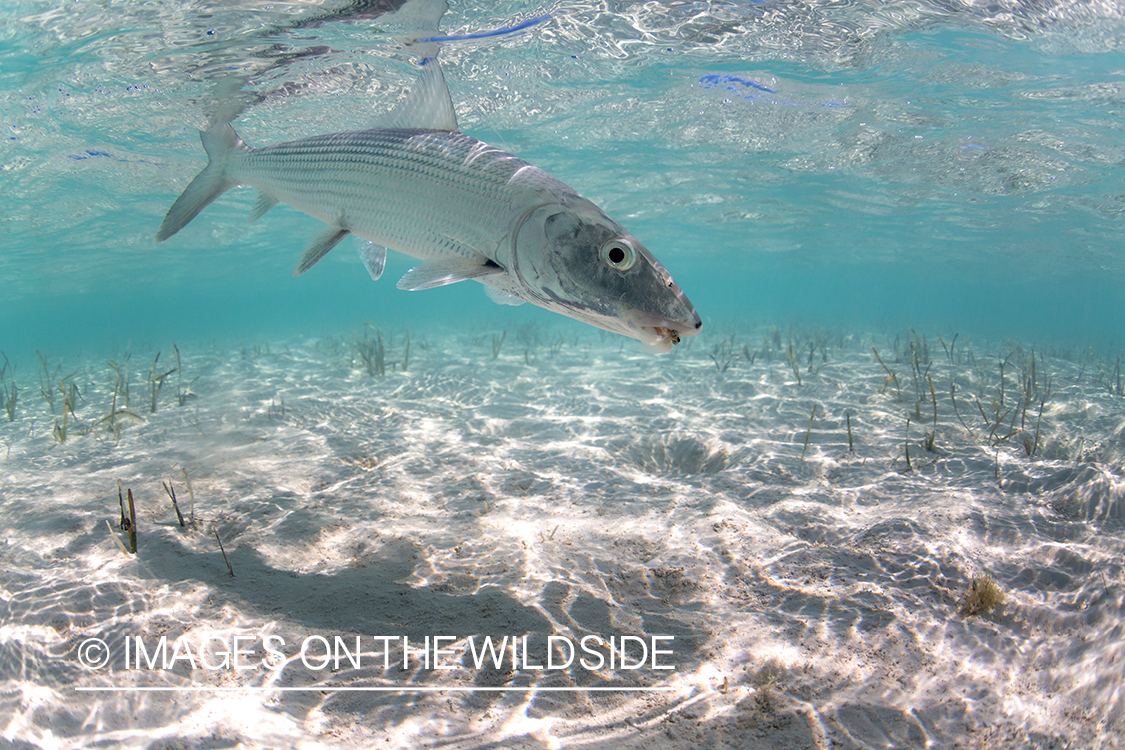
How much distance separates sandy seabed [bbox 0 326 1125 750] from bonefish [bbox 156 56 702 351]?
1.94 m

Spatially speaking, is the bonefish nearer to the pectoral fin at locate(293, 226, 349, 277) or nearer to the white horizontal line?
the pectoral fin at locate(293, 226, 349, 277)

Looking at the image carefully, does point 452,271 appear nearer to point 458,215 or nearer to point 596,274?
point 458,215

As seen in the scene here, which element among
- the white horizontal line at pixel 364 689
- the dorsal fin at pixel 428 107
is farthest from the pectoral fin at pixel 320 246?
the white horizontal line at pixel 364 689

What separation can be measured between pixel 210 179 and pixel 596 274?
3330mm

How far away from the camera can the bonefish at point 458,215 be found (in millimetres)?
2027

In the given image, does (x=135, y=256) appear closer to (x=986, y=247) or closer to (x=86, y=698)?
(x=86, y=698)

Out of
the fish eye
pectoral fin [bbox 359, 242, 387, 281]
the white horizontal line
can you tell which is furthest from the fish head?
the white horizontal line

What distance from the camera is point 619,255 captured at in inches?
79.9

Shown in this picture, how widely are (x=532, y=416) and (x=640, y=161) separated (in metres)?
14.7

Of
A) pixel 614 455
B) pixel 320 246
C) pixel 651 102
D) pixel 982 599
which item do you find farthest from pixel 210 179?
pixel 651 102

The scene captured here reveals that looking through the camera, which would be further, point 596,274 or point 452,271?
point 452,271

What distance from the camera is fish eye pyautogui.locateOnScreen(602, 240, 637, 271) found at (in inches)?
79.5

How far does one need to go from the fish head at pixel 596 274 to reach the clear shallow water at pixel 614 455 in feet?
6.20

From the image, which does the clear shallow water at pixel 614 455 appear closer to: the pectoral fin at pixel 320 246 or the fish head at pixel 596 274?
the pectoral fin at pixel 320 246
